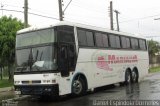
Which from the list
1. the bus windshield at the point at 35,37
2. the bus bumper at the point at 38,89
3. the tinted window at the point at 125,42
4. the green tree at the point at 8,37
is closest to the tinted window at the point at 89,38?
the bus windshield at the point at 35,37

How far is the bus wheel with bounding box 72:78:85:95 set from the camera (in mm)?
15808

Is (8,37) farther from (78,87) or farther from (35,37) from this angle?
(78,87)

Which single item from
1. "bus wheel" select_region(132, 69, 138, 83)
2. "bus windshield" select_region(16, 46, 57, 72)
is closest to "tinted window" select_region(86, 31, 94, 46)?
"bus windshield" select_region(16, 46, 57, 72)

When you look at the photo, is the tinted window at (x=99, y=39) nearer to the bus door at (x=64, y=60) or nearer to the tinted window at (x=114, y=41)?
the tinted window at (x=114, y=41)

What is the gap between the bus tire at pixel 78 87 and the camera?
15809 millimetres

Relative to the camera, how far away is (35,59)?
1506 centimetres

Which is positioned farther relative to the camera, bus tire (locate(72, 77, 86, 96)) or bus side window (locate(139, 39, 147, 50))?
bus side window (locate(139, 39, 147, 50))

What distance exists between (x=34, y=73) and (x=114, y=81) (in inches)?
262

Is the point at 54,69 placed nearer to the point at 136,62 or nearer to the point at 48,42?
the point at 48,42

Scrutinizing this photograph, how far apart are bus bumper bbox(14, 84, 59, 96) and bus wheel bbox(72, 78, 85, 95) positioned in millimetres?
1393

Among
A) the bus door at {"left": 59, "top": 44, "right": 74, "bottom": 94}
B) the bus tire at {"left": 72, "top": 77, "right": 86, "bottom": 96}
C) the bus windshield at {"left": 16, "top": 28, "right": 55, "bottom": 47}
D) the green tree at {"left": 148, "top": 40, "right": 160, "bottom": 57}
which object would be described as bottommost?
the bus tire at {"left": 72, "top": 77, "right": 86, "bottom": 96}

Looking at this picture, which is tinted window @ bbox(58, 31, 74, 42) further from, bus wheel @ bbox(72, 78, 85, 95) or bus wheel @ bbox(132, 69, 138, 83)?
bus wheel @ bbox(132, 69, 138, 83)

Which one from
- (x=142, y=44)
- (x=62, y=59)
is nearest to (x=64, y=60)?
(x=62, y=59)

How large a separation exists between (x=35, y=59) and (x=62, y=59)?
125 centimetres
